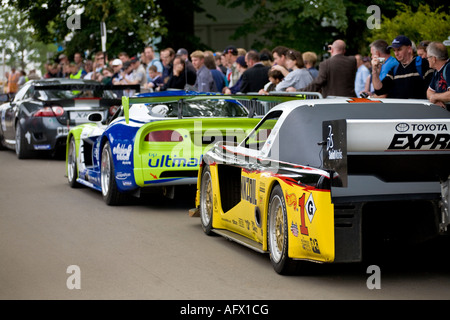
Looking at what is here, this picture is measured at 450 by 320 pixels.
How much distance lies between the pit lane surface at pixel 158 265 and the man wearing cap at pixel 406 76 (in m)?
2.92

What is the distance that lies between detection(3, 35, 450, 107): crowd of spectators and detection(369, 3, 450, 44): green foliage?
0.76 metres

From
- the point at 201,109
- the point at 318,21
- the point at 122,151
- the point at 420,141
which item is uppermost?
the point at 318,21

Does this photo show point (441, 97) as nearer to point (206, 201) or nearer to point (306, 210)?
point (206, 201)

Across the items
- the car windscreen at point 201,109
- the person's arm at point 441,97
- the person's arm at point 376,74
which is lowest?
the car windscreen at point 201,109

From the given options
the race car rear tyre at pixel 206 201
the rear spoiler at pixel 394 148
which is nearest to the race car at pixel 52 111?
the race car rear tyre at pixel 206 201

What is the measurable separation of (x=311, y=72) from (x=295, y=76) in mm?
1079

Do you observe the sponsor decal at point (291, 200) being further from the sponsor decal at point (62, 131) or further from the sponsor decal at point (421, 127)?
the sponsor decal at point (62, 131)

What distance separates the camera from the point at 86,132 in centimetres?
1345

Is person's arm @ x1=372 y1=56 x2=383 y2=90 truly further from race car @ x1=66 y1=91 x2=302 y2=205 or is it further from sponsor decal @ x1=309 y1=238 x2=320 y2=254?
sponsor decal @ x1=309 y1=238 x2=320 y2=254

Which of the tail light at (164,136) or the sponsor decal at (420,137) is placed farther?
the tail light at (164,136)

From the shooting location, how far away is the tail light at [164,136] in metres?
11.1

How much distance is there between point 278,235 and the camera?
24.7 feet

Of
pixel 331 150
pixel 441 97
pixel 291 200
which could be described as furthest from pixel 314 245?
pixel 441 97
